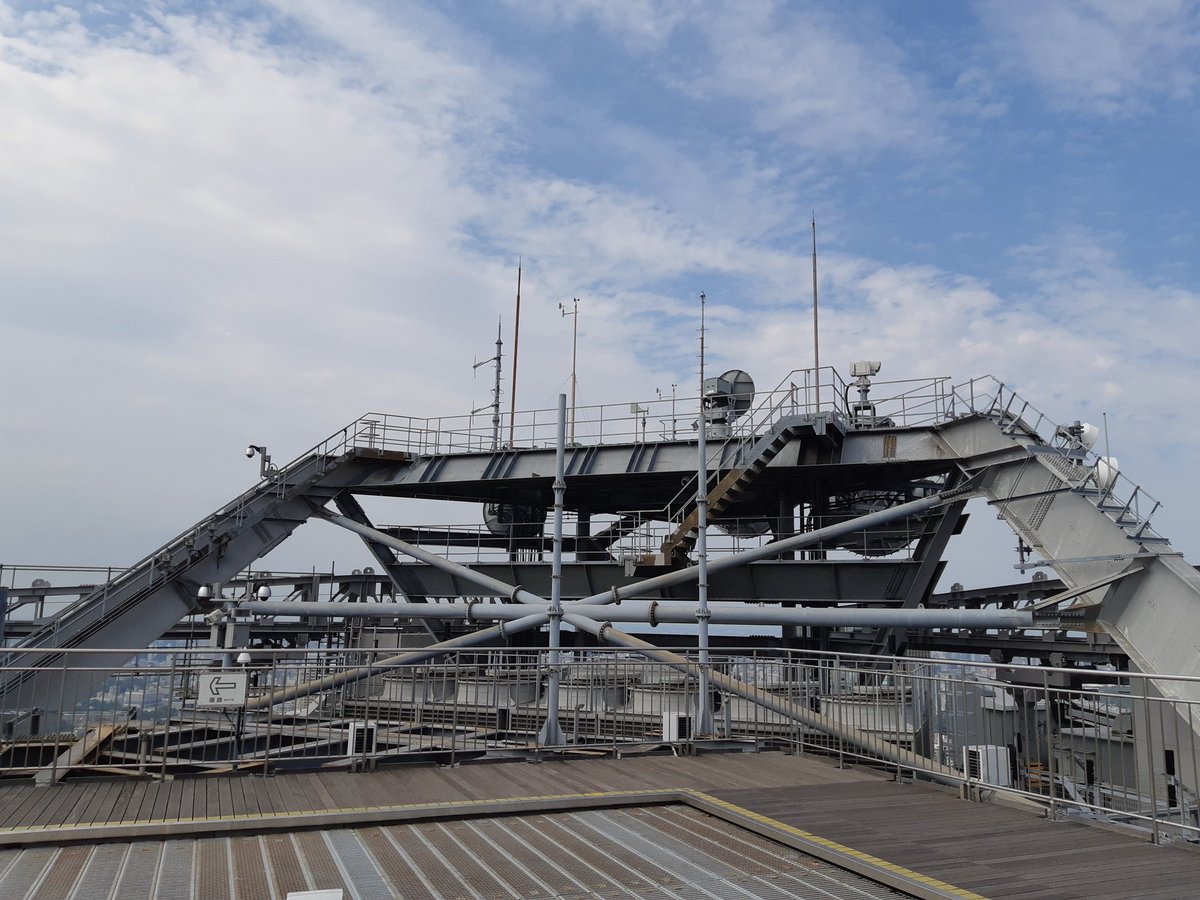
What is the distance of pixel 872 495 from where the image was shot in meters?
38.1

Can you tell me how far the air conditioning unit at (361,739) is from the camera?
1097 centimetres

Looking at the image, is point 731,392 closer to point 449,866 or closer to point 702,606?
point 702,606

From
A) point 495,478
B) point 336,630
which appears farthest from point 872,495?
point 336,630

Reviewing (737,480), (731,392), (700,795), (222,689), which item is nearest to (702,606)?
(700,795)

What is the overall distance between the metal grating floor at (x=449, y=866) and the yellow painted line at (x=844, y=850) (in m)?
0.21

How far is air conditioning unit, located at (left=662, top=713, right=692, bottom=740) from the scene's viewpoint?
13.1m

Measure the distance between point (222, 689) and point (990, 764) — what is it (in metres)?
8.57

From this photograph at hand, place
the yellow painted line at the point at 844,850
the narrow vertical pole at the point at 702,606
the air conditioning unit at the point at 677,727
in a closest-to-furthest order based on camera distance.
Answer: the yellow painted line at the point at 844,850 → the air conditioning unit at the point at 677,727 → the narrow vertical pole at the point at 702,606

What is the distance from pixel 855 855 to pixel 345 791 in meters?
5.25

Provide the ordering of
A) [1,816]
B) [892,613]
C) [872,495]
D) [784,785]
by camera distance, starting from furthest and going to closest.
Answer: [872,495] → [892,613] → [784,785] → [1,816]

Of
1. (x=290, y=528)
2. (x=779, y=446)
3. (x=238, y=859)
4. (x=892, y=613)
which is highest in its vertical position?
(x=779, y=446)

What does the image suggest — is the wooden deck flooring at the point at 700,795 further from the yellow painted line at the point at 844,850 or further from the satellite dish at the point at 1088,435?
the satellite dish at the point at 1088,435

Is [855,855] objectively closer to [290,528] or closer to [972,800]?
[972,800]

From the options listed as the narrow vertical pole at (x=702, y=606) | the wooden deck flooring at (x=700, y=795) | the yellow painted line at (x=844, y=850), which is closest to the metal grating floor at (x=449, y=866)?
the yellow painted line at (x=844, y=850)
